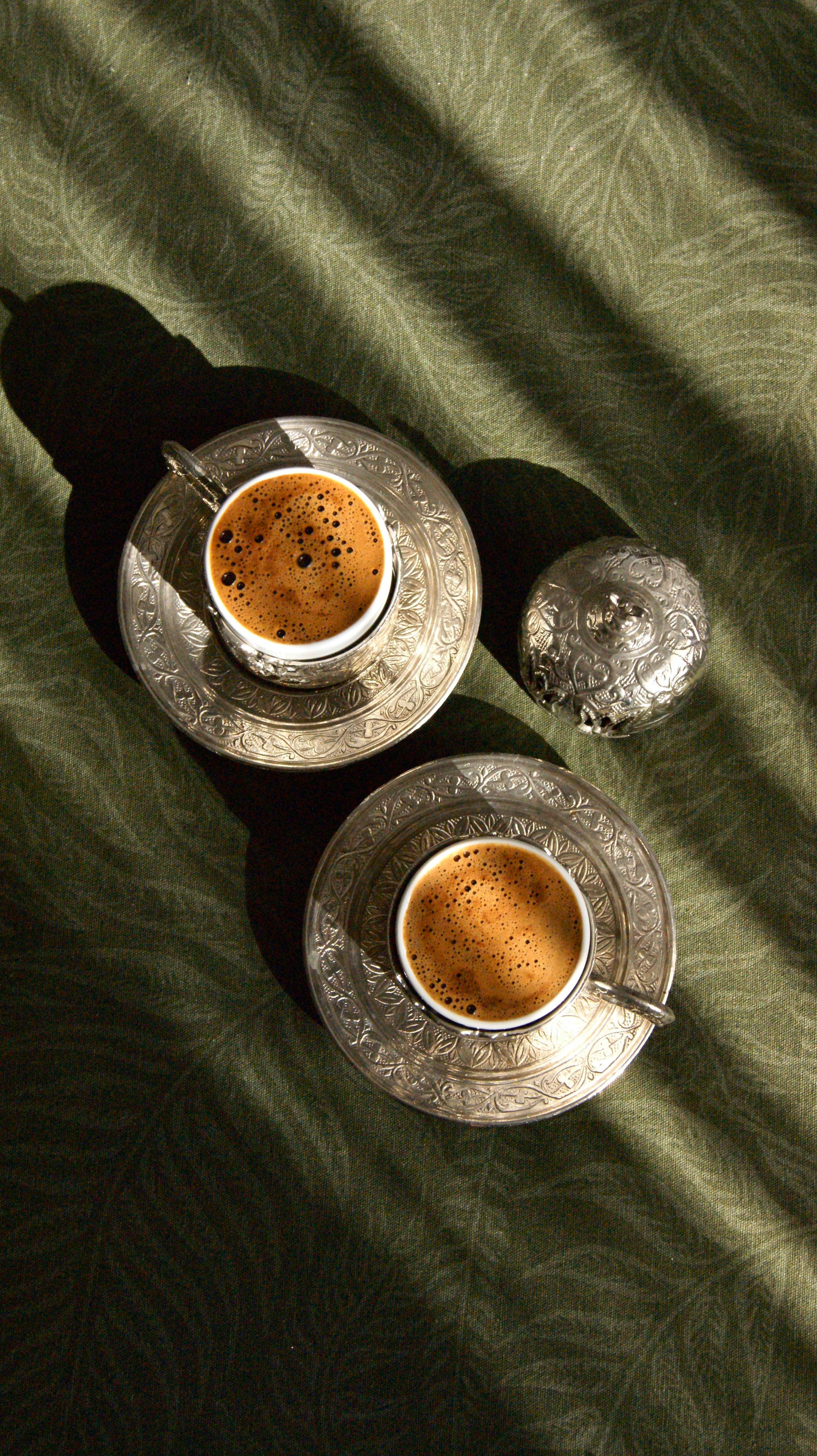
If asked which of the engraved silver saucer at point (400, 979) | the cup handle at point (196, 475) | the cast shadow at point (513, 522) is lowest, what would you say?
the engraved silver saucer at point (400, 979)

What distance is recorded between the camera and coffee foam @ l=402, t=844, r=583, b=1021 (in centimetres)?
Answer: 92

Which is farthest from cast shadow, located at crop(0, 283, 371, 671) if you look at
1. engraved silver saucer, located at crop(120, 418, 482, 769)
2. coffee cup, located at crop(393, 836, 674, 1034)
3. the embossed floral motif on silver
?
coffee cup, located at crop(393, 836, 674, 1034)

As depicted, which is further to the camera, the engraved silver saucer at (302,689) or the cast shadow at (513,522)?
the cast shadow at (513,522)

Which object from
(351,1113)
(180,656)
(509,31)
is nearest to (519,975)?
(351,1113)

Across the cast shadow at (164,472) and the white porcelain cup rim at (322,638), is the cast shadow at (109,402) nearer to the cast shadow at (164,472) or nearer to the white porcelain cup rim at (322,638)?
the cast shadow at (164,472)

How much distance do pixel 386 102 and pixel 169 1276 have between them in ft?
4.10

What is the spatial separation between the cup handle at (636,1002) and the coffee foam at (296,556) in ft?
1.30

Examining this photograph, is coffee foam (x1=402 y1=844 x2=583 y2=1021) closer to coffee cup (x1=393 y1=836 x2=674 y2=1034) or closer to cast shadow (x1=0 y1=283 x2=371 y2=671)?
coffee cup (x1=393 y1=836 x2=674 y2=1034)

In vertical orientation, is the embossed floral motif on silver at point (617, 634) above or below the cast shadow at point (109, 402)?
above

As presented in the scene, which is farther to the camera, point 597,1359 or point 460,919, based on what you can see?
point 597,1359

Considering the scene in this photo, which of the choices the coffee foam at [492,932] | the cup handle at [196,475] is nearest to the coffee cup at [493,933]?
the coffee foam at [492,932]

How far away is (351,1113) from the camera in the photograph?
3.47 feet

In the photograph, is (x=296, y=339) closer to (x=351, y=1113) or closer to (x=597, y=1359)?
(x=351, y=1113)

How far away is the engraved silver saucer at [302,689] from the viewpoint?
3.18 ft
